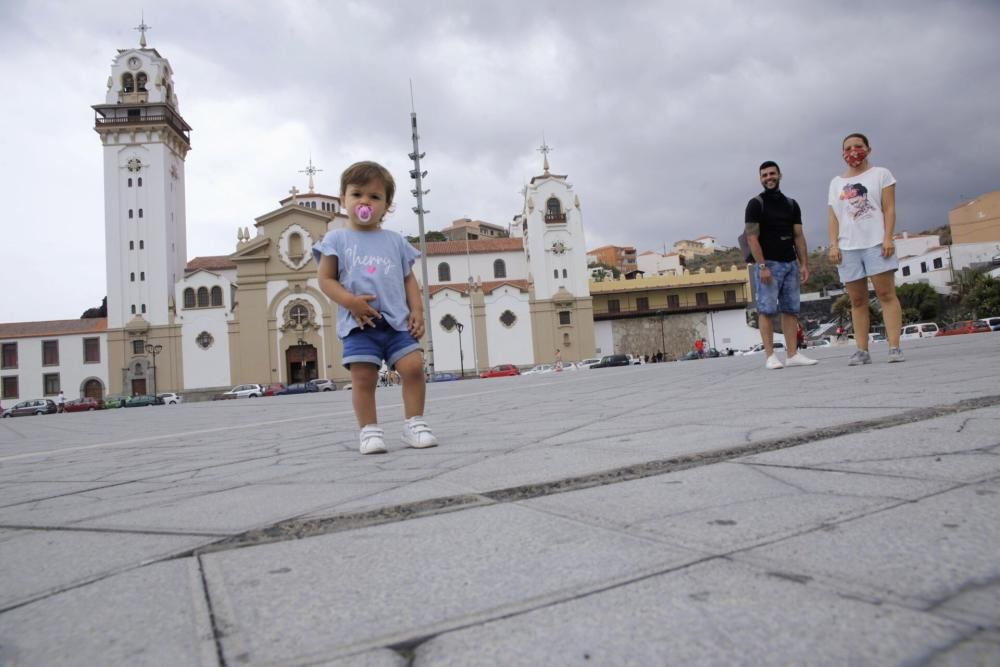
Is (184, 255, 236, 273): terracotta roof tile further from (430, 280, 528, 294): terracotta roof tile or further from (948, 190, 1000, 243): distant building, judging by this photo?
(948, 190, 1000, 243): distant building

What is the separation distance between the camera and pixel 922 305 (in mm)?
47156

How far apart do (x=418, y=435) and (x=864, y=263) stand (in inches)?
175

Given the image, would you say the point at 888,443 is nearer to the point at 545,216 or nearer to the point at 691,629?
the point at 691,629

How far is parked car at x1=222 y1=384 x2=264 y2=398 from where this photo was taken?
38188 mm

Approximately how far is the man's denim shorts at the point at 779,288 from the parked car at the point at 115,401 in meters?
41.2

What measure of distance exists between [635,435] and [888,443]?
0.87 meters

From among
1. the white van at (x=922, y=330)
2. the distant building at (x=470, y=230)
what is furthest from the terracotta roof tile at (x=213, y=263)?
the white van at (x=922, y=330)

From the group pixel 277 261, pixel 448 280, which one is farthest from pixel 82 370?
pixel 448 280

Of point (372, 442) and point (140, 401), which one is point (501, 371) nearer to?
point (140, 401)

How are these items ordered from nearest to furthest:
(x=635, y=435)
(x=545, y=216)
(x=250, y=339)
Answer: (x=635, y=435), (x=250, y=339), (x=545, y=216)

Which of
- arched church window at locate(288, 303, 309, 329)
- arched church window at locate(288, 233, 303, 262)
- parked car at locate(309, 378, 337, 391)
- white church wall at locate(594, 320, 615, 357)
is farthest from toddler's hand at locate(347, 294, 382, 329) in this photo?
white church wall at locate(594, 320, 615, 357)

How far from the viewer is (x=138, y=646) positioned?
0.78 meters

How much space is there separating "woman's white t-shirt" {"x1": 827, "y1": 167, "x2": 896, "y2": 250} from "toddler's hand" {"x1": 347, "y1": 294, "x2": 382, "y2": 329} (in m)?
4.41

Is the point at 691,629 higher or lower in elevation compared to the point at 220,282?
lower
